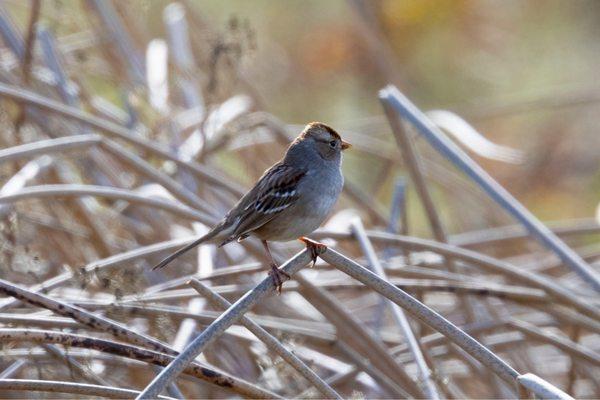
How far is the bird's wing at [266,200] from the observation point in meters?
3.05

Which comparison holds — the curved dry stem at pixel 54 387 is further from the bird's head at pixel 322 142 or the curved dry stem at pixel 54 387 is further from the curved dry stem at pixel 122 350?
the bird's head at pixel 322 142

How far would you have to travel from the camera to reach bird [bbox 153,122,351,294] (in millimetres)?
2971

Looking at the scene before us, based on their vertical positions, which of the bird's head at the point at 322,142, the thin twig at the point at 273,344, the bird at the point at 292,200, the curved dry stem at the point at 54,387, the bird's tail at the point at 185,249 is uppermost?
the bird's head at the point at 322,142

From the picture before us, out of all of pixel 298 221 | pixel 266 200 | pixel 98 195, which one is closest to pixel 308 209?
pixel 298 221

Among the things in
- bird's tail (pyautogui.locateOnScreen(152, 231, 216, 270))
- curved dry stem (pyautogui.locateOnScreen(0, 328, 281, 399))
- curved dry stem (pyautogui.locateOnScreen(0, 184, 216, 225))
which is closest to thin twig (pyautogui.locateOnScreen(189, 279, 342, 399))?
curved dry stem (pyautogui.locateOnScreen(0, 328, 281, 399))

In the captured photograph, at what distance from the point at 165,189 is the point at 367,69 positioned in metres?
3.59

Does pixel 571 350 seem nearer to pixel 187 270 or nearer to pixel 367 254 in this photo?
pixel 367 254

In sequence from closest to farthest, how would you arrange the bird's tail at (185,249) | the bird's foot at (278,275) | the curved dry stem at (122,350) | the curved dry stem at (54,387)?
the curved dry stem at (54,387) < the curved dry stem at (122,350) < the bird's foot at (278,275) < the bird's tail at (185,249)

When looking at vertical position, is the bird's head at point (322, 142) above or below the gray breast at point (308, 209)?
above

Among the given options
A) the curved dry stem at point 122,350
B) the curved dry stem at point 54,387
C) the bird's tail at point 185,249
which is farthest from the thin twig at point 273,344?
the bird's tail at point 185,249

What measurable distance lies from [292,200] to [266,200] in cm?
8

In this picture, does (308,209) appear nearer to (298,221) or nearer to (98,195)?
(298,221)

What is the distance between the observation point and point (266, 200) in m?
3.09

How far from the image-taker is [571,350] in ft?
10.4
